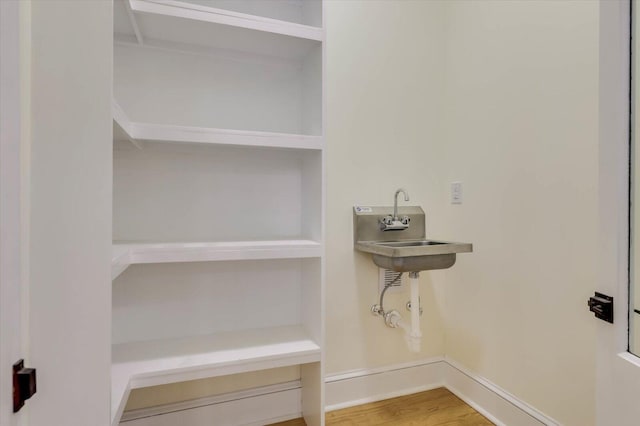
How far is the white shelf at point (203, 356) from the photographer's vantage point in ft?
4.00

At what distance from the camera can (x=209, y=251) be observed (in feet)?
4.31

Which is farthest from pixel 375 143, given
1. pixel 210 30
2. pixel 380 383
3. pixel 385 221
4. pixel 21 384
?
pixel 21 384

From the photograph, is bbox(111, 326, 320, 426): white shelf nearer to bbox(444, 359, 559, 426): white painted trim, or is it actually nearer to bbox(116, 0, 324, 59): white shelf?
bbox(444, 359, 559, 426): white painted trim

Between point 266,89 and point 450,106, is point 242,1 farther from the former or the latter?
point 450,106

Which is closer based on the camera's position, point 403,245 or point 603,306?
point 603,306

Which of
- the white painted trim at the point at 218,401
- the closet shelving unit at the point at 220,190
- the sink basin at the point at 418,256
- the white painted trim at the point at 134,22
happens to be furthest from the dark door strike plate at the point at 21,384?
the sink basin at the point at 418,256

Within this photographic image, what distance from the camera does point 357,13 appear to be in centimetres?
190

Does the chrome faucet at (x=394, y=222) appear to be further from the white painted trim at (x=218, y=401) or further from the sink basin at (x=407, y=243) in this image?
the white painted trim at (x=218, y=401)

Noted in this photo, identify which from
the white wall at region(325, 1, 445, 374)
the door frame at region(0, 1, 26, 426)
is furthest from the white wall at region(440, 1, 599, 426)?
the door frame at region(0, 1, 26, 426)

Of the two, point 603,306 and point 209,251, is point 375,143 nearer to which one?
point 209,251

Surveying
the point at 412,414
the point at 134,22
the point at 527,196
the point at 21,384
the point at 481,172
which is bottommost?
the point at 412,414

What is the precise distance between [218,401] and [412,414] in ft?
3.36

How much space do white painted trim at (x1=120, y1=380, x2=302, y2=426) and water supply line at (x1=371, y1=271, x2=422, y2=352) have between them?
0.60 m

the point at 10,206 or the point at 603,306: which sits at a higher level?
the point at 10,206
